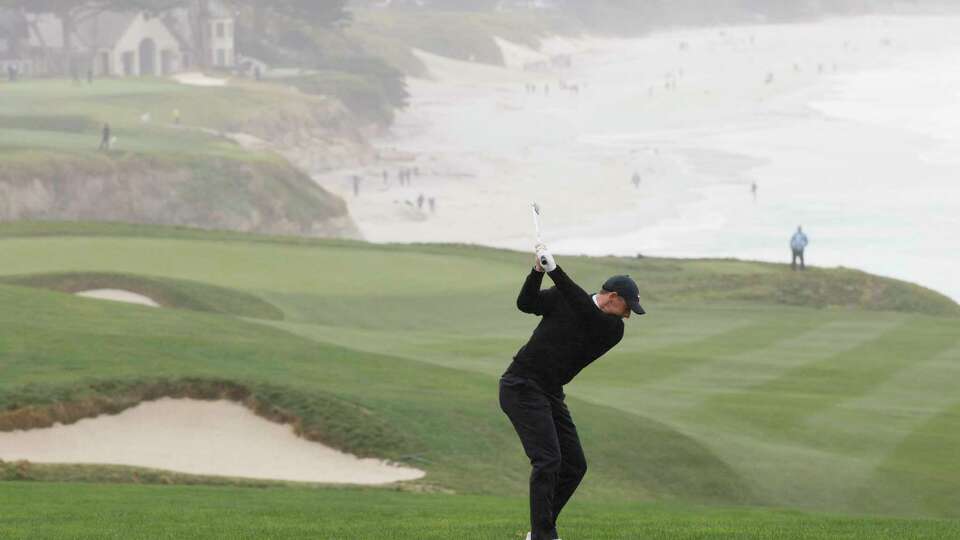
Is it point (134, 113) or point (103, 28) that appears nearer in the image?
point (134, 113)

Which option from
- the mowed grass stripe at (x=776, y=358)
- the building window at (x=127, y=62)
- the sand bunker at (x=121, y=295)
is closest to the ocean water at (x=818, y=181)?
the mowed grass stripe at (x=776, y=358)

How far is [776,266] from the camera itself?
5494 cm

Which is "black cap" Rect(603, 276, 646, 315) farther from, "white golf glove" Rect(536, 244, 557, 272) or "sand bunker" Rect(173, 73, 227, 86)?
"sand bunker" Rect(173, 73, 227, 86)

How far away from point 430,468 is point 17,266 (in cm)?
2312

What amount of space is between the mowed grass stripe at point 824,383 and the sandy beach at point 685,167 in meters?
38.1

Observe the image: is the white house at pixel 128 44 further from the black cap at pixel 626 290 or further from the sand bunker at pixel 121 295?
the black cap at pixel 626 290

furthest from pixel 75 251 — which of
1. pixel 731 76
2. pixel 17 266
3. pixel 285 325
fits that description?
pixel 731 76

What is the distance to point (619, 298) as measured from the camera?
13609 millimetres

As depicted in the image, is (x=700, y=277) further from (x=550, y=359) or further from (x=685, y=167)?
(x=685, y=167)

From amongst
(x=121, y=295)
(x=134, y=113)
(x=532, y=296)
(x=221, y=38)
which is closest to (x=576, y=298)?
(x=532, y=296)

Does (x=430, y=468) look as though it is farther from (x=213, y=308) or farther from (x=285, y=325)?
(x=213, y=308)

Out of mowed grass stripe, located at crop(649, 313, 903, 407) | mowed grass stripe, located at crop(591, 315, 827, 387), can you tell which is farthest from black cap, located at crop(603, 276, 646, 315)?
mowed grass stripe, located at crop(591, 315, 827, 387)

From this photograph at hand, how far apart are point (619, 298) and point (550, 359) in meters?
0.70

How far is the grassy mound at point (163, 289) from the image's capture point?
38.8m
